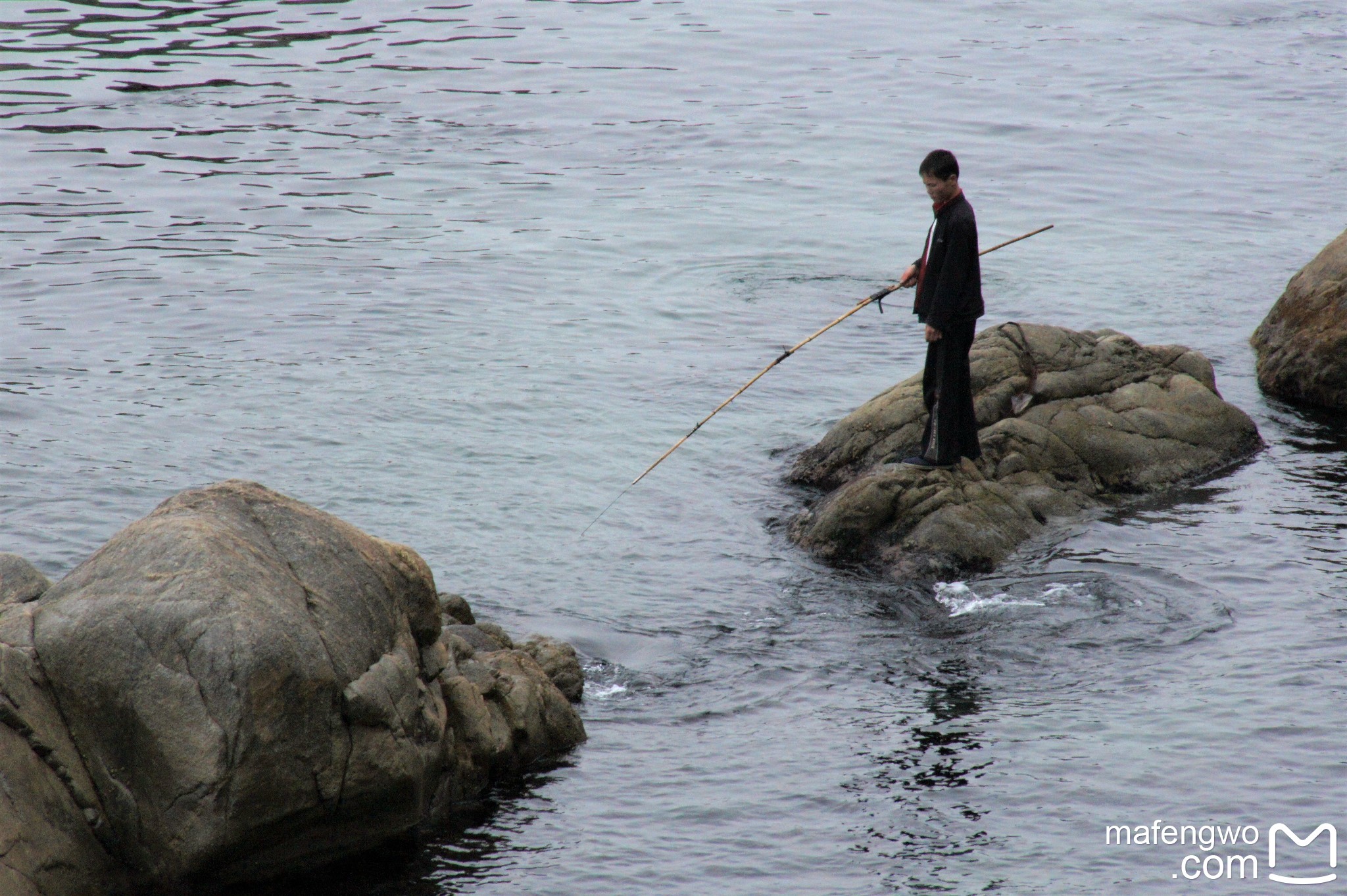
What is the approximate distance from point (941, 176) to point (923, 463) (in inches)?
90.8

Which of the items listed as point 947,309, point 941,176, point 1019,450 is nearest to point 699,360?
point 1019,450

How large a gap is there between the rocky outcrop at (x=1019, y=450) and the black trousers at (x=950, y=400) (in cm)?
16

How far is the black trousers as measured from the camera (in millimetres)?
11117

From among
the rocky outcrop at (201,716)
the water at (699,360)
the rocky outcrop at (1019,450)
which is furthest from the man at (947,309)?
the rocky outcrop at (201,716)

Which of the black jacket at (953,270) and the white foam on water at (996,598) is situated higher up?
the black jacket at (953,270)

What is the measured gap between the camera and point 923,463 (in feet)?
38.3

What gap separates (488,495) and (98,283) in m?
7.55

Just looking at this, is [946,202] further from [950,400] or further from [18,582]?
[18,582]

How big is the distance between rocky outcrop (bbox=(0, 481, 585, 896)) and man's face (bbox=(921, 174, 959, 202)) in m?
5.13

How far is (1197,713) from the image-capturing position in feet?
28.7

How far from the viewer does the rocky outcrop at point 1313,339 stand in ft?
47.4

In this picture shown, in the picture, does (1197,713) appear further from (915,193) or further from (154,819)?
(915,193)

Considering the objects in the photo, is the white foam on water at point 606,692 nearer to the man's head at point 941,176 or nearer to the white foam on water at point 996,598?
the white foam on water at point 996,598

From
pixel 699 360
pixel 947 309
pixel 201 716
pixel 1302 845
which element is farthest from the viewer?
pixel 699 360
